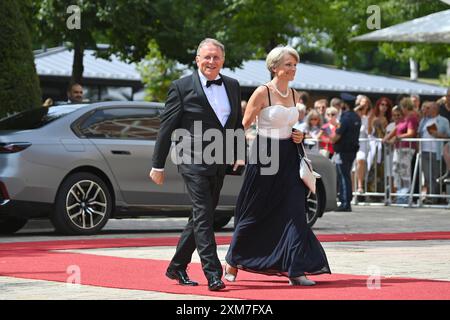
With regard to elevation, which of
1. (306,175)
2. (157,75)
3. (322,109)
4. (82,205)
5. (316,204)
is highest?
(157,75)

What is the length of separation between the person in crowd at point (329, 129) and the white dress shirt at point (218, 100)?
42.1 feet

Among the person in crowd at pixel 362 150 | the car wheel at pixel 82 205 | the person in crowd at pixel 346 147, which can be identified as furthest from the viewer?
the person in crowd at pixel 362 150

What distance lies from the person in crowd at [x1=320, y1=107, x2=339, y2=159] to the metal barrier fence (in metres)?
0.44

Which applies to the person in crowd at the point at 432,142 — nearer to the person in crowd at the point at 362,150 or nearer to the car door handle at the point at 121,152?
the person in crowd at the point at 362,150

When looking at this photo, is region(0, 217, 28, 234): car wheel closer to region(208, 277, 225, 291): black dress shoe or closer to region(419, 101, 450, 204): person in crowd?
region(208, 277, 225, 291): black dress shoe

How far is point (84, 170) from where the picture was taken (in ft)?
50.7

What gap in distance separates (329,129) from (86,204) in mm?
8411

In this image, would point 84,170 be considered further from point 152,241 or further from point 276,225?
point 276,225

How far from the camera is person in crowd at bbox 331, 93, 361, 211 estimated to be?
21.5 meters

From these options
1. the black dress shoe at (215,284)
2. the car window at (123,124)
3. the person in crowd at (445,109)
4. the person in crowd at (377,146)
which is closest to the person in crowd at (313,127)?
the person in crowd at (377,146)

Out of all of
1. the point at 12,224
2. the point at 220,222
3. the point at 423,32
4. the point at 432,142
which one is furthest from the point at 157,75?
the point at 12,224

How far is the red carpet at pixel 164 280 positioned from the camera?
9047 millimetres
